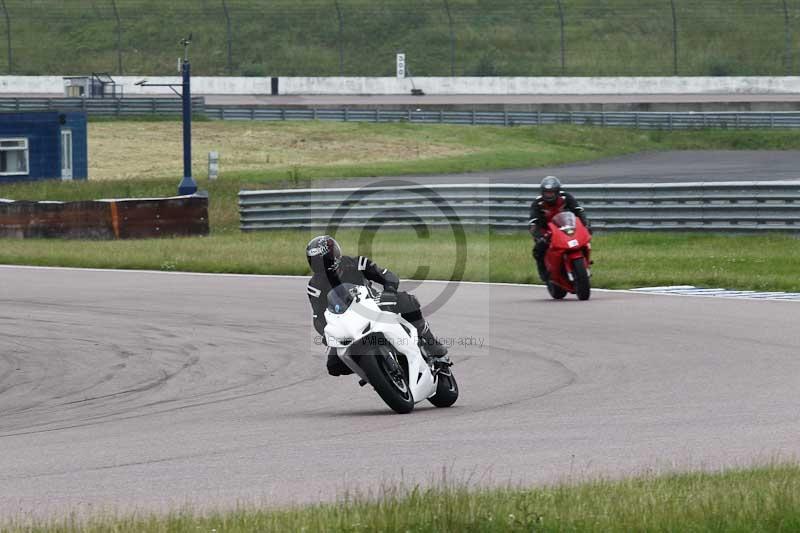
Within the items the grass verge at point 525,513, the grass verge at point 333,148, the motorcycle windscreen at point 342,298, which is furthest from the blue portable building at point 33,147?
the grass verge at point 525,513

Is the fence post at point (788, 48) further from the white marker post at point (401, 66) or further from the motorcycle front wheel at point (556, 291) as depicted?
the motorcycle front wheel at point (556, 291)

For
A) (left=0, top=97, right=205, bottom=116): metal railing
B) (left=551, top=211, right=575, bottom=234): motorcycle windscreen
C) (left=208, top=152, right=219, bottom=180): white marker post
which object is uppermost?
(left=0, top=97, right=205, bottom=116): metal railing

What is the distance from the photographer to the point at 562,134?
5484 centimetres

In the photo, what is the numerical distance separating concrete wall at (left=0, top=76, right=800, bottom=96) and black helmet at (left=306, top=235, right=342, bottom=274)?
57522 millimetres

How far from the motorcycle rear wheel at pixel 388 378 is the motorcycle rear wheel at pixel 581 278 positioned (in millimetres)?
7362

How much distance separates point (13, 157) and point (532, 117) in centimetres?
2238

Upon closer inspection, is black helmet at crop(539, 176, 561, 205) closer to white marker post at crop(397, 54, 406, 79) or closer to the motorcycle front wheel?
the motorcycle front wheel

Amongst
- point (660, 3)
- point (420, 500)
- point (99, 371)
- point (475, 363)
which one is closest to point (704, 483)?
point (420, 500)

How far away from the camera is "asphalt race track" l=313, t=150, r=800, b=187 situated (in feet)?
130

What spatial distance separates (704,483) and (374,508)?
66.1 inches

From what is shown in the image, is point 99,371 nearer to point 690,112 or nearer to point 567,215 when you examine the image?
point 567,215

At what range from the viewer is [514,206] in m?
26.8

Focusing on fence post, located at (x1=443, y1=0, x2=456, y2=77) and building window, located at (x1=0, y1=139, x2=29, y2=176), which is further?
fence post, located at (x1=443, y1=0, x2=456, y2=77)

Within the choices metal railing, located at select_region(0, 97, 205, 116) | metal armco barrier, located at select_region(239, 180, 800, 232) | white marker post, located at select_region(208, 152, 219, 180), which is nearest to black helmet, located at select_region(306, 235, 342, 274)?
metal armco barrier, located at select_region(239, 180, 800, 232)
